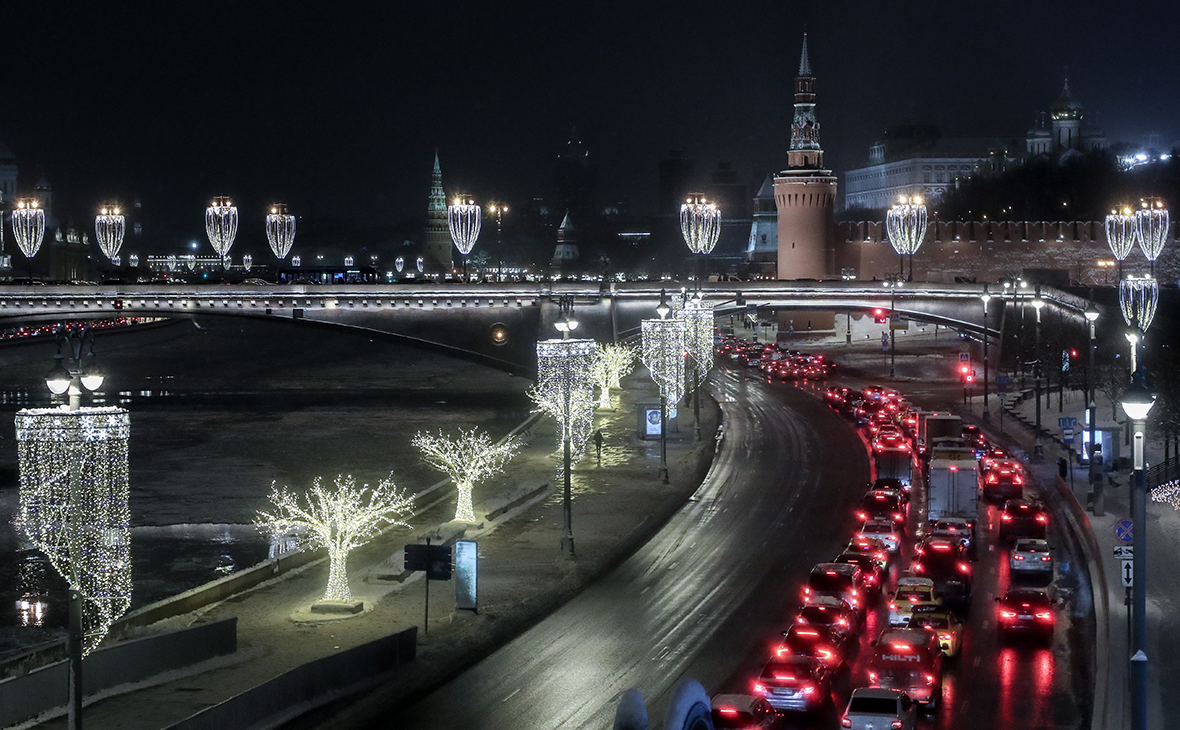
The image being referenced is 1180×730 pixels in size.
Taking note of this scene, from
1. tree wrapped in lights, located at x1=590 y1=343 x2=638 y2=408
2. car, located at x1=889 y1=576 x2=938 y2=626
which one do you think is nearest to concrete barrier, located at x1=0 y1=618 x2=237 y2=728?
car, located at x1=889 y1=576 x2=938 y2=626

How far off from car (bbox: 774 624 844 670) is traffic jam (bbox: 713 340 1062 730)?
2 cm

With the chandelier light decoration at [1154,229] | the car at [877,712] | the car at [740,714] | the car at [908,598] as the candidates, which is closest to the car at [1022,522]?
the car at [908,598]

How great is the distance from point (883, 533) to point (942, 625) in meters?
7.98

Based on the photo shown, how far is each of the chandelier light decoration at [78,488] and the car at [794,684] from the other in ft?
26.1

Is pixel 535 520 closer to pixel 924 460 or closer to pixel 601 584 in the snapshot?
pixel 601 584

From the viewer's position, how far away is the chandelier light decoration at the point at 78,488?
16125 millimetres

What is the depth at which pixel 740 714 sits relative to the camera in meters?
16.9

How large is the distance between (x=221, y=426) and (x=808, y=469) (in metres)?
27.6

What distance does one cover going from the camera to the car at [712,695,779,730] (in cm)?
1688

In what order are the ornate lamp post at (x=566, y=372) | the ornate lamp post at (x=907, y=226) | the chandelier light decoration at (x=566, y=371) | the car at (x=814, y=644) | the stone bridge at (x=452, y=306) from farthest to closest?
1. the ornate lamp post at (x=907, y=226)
2. the stone bridge at (x=452, y=306)
3. the chandelier light decoration at (x=566, y=371)
4. the ornate lamp post at (x=566, y=372)
5. the car at (x=814, y=644)

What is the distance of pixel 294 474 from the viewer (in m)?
47.1

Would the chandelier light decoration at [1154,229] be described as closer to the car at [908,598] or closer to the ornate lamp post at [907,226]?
the ornate lamp post at [907,226]

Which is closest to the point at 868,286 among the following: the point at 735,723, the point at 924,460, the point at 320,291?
the point at 320,291

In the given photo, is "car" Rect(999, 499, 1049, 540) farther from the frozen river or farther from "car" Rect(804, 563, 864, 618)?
the frozen river
